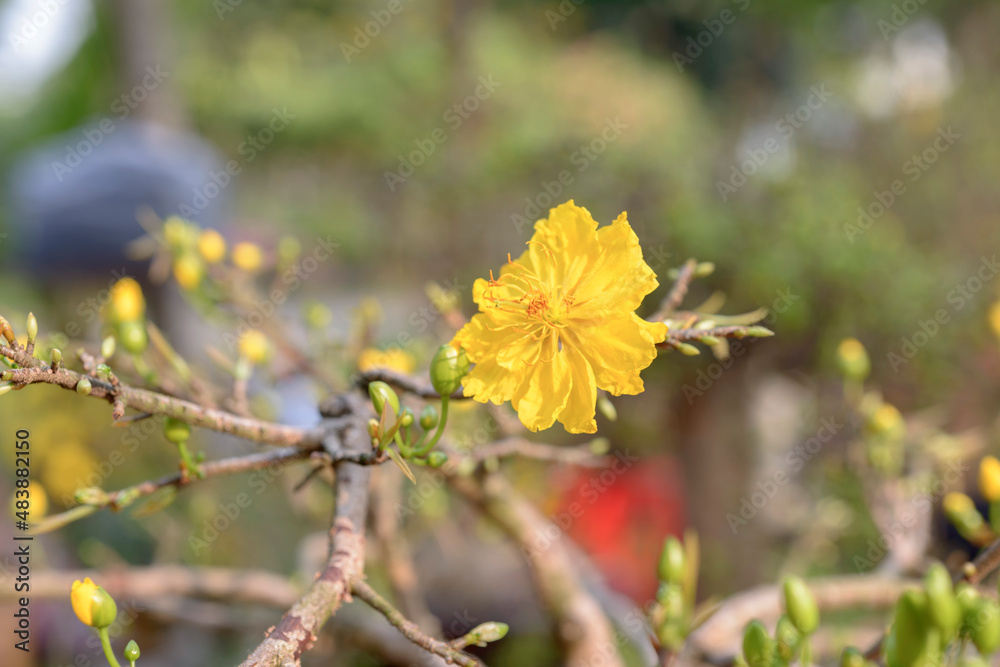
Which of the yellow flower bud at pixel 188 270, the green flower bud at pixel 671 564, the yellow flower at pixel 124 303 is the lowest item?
the yellow flower bud at pixel 188 270

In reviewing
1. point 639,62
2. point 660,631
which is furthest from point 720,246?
point 639,62

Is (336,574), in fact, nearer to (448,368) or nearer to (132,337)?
(448,368)

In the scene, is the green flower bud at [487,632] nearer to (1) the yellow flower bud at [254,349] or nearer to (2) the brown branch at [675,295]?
(2) the brown branch at [675,295]

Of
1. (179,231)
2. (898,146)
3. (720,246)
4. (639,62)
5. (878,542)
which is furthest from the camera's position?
(639,62)

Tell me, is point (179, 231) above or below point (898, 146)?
below

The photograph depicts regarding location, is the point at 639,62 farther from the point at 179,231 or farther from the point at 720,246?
the point at 179,231

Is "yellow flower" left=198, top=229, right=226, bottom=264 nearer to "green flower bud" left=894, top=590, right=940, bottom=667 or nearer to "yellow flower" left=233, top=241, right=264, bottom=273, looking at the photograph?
"yellow flower" left=233, top=241, right=264, bottom=273

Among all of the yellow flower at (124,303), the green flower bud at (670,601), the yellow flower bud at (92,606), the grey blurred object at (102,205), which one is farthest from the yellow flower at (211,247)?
the grey blurred object at (102,205)
